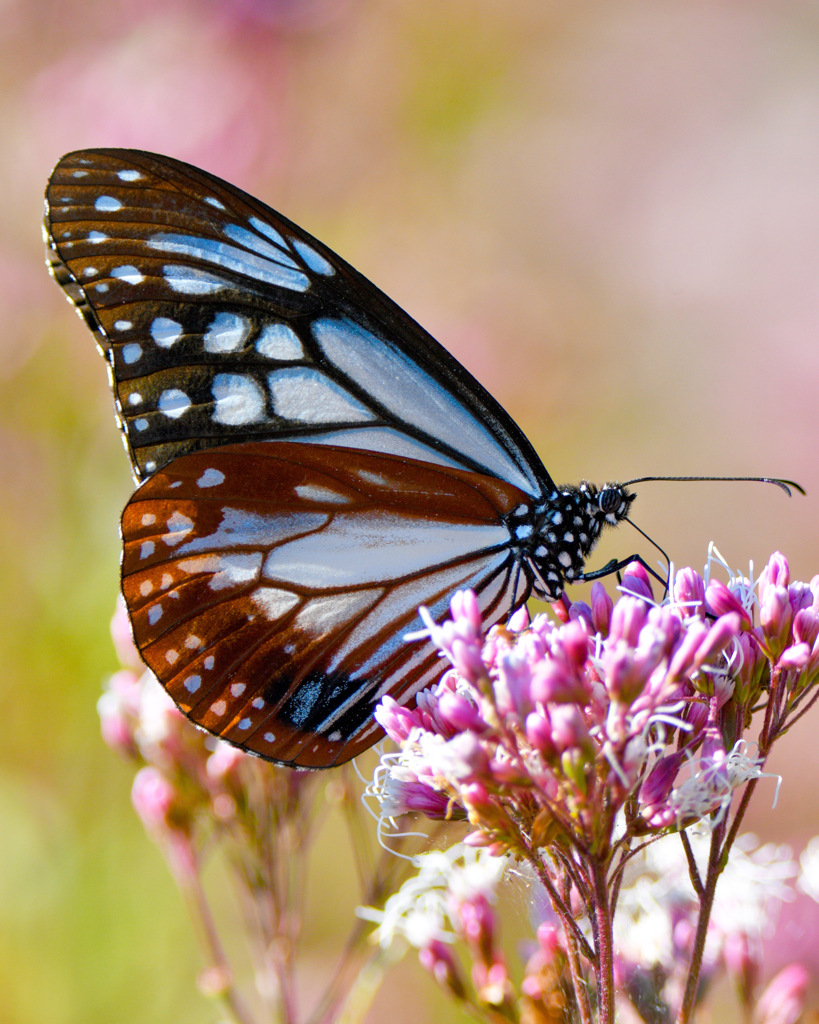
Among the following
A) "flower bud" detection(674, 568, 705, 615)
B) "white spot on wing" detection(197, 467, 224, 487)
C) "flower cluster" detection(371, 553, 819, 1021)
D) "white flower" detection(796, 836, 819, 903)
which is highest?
"white spot on wing" detection(197, 467, 224, 487)

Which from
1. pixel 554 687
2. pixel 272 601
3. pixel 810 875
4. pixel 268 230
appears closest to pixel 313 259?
pixel 268 230

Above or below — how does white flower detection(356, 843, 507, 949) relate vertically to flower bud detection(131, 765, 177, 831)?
below

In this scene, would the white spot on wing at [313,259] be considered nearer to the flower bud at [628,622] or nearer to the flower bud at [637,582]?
the flower bud at [637,582]

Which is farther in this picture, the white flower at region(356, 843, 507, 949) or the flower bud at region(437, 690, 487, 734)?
the white flower at region(356, 843, 507, 949)

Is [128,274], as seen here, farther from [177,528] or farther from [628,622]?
[628,622]

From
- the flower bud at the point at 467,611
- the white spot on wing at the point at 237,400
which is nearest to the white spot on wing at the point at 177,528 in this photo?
the white spot on wing at the point at 237,400

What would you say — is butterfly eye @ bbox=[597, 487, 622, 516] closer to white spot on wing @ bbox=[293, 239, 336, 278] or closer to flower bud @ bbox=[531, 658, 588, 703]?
white spot on wing @ bbox=[293, 239, 336, 278]

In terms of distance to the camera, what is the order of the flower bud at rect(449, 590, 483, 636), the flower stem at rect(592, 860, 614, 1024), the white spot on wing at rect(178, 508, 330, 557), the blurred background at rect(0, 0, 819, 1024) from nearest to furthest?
the flower stem at rect(592, 860, 614, 1024) → the flower bud at rect(449, 590, 483, 636) → the white spot on wing at rect(178, 508, 330, 557) → the blurred background at rect(0, 0, 819, 1024)

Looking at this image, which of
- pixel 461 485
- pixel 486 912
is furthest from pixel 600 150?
pixel 486 912

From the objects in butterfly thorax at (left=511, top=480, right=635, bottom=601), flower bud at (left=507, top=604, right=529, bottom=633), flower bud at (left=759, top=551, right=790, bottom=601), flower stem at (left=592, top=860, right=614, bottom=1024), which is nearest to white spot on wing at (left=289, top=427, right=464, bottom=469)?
butterfly thorax at (left=511, top=480, right=635, bottom=601)
